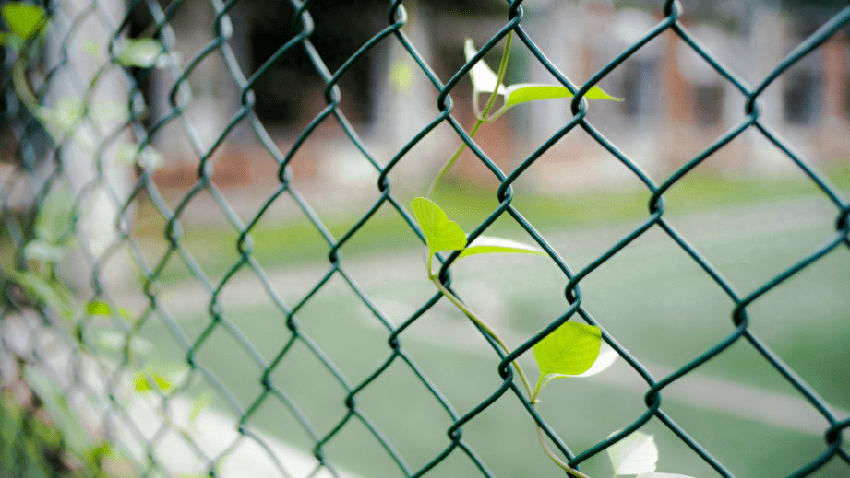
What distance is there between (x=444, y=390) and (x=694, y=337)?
1723 mm

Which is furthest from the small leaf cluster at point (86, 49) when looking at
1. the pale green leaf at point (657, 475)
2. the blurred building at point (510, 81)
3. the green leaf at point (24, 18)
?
the blurred building at point (510, 81)

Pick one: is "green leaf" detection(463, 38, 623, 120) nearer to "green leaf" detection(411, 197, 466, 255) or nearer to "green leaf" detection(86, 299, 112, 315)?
"green leaf" detection(411, 197, 466, 255)

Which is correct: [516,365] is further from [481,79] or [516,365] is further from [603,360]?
[481,79]

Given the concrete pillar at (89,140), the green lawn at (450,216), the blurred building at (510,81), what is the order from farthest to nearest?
the blurred building at (510,81)
the green lawn at (450,216)
the concrete pillar at (89,140)

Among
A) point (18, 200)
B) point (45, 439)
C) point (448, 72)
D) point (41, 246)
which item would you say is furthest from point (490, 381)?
point (448, 72)

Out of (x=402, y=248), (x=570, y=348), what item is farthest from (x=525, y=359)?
(x=402, y=248)

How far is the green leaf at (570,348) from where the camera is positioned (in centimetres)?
46

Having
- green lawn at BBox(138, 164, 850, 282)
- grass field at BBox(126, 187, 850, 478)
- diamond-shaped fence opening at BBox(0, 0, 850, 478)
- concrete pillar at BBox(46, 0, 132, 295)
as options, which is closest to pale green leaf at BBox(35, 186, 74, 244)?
diamond-shaped fence opening at BBox(0, 0, 850, 478)

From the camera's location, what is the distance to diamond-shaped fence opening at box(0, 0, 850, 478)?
66 cm

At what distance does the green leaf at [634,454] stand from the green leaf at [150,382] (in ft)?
2.47

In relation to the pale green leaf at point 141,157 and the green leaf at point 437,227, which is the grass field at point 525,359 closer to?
the green leaf at point 437,227

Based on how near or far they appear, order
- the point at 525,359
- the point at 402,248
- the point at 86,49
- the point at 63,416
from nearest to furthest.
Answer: the point at 86,49
the point at 63,416
the point at 525,359
the point at 402,248

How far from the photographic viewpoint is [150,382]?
0.99 m

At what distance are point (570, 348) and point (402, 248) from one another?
17.7 ft
